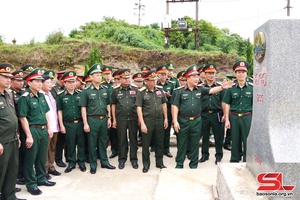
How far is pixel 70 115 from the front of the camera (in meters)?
5.13

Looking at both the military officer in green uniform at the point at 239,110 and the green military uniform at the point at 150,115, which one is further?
the green military uniform at the point at 150,115

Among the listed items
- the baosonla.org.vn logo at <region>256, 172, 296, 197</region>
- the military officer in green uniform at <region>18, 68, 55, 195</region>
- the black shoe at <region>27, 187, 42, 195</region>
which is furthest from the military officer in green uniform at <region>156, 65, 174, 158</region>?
the baosonla.org.vn logo at <region>256, 172, 296, 197</region>

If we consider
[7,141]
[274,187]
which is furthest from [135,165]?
[274,187]

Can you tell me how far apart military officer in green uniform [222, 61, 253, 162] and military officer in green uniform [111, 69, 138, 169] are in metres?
1.72

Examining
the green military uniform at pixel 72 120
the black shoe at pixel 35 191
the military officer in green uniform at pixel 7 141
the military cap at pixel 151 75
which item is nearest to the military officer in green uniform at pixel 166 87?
the military cap at pixel 151 75

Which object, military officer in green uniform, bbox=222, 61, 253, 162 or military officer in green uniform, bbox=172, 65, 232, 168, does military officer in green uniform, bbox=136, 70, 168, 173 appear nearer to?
military officer in green uniform, bbox=172, 65, 232, 168

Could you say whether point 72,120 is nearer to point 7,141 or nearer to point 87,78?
point 87,78

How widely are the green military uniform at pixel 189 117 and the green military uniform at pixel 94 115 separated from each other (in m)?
1.27

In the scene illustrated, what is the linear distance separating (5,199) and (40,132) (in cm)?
96

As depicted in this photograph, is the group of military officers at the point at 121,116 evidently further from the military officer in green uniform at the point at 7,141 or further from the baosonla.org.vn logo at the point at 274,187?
the baosonla.org.vn logo at the point at 274,187

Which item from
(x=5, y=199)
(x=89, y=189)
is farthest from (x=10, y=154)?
(x=89, y=189)

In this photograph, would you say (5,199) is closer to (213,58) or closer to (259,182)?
(259,182)

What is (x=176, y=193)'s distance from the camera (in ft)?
11.9

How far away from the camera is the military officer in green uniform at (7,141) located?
344 centimetres
